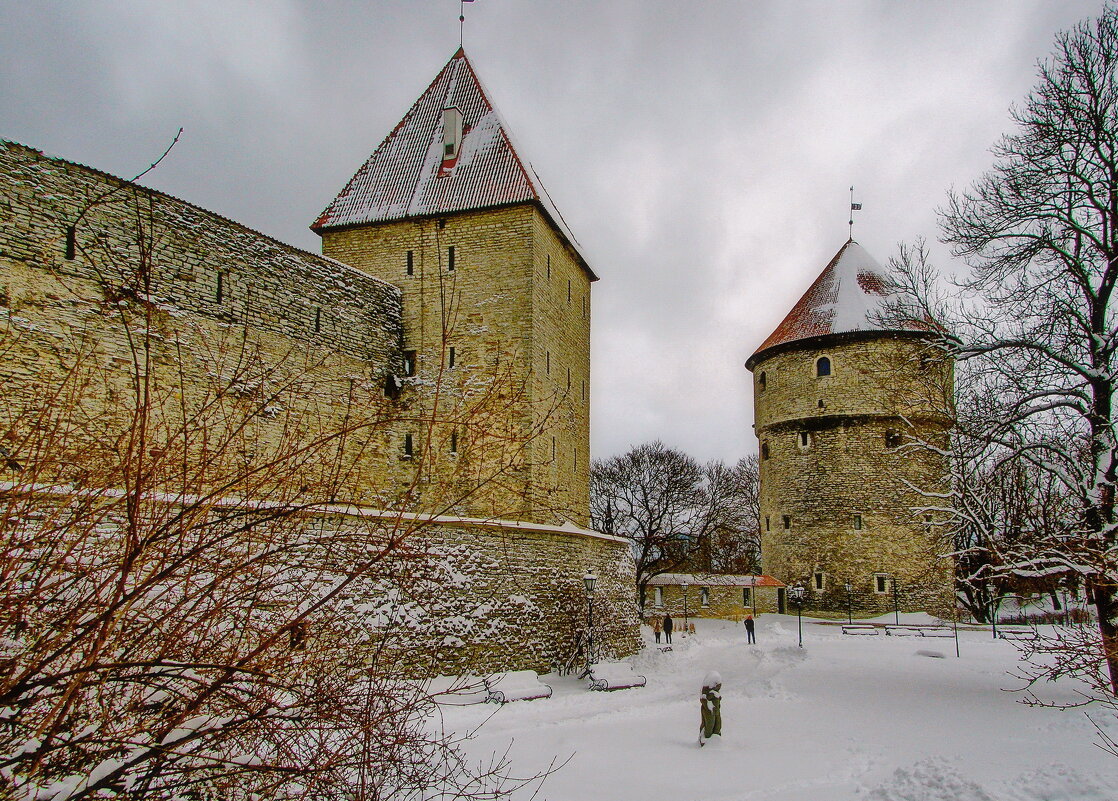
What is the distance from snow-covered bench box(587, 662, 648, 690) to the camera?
11359mm

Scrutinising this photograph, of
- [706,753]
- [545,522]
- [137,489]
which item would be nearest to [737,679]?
[545,522]

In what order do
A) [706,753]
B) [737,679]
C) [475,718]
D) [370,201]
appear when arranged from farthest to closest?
[370,201] → [737,679] → [475,718] → [706,753]

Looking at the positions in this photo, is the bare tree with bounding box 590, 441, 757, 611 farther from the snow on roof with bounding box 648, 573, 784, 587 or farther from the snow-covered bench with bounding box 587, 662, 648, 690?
the snow-covered bench with bounding box 587, 662, 648, 690

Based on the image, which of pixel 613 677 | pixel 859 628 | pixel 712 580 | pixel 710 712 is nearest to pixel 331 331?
pixel 613 677

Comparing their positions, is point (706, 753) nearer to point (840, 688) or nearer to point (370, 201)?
point (840, 688)

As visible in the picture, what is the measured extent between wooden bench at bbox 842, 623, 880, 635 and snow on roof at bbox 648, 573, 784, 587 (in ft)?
11.2

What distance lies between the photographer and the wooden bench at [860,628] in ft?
64.8

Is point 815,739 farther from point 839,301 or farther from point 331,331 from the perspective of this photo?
point 839,301

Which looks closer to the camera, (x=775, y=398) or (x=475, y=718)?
(x=475, y=718)

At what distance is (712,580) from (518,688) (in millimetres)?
18486

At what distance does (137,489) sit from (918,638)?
773 inches

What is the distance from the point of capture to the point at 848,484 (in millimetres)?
22938

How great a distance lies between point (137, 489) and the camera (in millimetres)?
2076

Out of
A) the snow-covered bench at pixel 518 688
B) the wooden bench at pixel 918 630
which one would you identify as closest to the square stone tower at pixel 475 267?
the snow-covered bench at pixel 518 688
